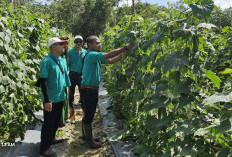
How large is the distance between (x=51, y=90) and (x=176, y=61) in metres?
2.05

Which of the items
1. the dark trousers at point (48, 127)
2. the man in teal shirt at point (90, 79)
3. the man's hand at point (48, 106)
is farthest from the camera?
the man in teal shirt at point (90, 79)

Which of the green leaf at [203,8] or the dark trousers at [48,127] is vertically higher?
the green leaf at [203,8]

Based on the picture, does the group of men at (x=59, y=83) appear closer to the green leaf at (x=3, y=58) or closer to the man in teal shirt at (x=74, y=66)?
the green leaf at (x=3, y=58)

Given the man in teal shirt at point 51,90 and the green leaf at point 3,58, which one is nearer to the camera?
the green leaf at point 3,58

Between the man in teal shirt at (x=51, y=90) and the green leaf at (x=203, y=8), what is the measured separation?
207cm

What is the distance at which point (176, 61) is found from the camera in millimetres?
1650

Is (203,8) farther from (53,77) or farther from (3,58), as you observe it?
(3,58)

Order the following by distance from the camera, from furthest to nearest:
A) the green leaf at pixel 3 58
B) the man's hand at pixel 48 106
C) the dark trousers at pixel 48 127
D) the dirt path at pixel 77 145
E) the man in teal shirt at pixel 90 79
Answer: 1. the dirt path at pixel 77 145
2. the man in teal shirt at pixel 90 79
3. the dark trousers at pixel 48 127
4. the man's hand at pixel 48 106
5. the green leaf at pixel 3 58

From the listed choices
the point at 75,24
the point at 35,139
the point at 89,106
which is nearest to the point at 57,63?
the point at 89,106

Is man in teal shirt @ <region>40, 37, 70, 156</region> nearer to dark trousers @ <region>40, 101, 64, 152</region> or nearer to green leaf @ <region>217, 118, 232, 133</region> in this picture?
dark trousers @ <region>40, 101, 64, 152</region>

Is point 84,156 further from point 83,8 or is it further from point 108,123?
point 83,8

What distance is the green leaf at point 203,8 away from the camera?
1579 millimetres

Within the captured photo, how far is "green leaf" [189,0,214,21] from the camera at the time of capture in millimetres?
1579

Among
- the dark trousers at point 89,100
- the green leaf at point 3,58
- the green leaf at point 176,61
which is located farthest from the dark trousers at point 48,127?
the green leaf at point 176,61
